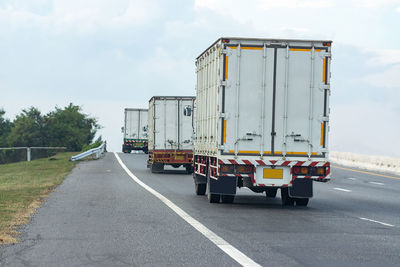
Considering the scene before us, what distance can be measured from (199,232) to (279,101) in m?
5.38

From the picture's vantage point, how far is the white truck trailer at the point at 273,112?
1525cm

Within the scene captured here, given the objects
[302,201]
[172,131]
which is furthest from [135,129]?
[302,201]

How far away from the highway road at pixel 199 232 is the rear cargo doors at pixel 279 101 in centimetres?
149

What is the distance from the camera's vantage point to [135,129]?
5628 cm

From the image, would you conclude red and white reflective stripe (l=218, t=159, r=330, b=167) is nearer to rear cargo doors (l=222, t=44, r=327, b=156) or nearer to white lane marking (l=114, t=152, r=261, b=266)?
rear cargo doors (l=222, t=44, r=327, b=156)

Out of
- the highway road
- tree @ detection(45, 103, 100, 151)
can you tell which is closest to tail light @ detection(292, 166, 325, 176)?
the highway road

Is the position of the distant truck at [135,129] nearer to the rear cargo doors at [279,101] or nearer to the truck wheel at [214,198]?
the truck wheel at [214,198]

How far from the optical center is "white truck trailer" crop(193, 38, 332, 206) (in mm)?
15250

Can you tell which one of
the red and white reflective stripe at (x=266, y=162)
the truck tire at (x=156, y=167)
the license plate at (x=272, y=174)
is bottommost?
the truck tire at (x=156, y=167)

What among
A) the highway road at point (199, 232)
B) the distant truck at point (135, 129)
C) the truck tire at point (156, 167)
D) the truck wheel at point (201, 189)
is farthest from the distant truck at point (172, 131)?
the distant truck at point (135, 129)

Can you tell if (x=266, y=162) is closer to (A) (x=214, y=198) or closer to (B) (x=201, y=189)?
(A) (x=214, y=198)

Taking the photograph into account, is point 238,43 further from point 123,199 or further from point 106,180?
point 106,180

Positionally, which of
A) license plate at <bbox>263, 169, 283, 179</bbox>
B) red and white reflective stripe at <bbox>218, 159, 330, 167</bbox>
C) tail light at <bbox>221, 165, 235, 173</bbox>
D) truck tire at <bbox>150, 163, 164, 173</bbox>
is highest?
red and white reflective stripe at <bbox>218, 159, 330, 167</bbox>

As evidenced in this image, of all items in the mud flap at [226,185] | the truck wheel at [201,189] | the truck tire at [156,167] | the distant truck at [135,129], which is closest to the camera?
the mud flap at [226,185]
